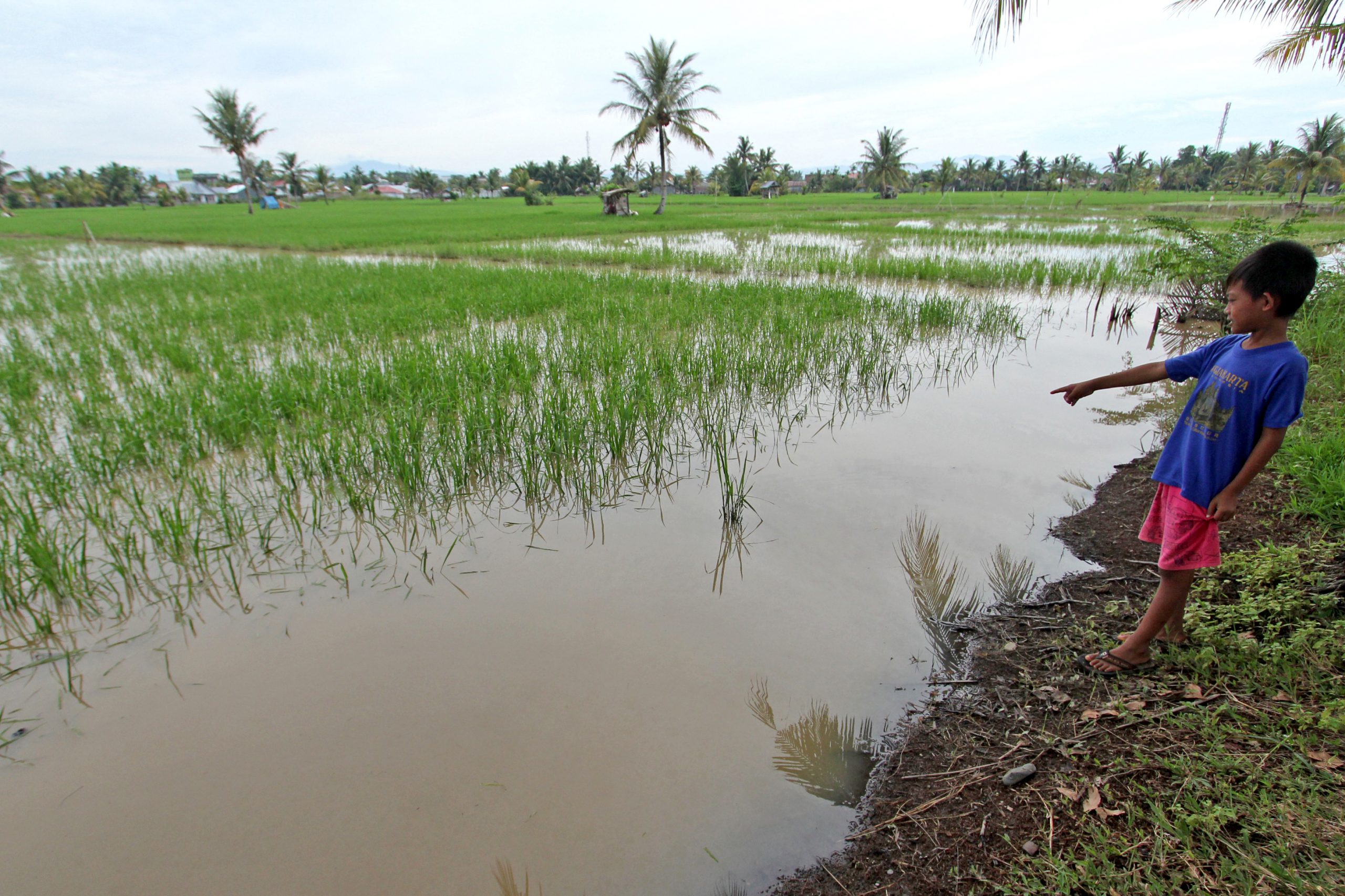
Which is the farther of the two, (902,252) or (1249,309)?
(902,252)

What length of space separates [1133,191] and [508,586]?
5685cm

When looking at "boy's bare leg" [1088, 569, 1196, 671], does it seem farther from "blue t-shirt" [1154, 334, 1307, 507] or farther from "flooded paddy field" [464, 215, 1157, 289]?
"flooded paddy field" [464, 215, 1157, 289]

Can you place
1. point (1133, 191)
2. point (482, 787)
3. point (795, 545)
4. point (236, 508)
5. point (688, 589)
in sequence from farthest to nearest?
point (1133, 191)
point (236, 508)
point (795, 545)
point (688, 589)
point (482, 787)

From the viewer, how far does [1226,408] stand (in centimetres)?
149

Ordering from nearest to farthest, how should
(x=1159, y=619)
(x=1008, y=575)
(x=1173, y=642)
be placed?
(x=1159, y=619)
(x=1173, y=642)
(x=1008, y=575)

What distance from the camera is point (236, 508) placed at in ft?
8.91

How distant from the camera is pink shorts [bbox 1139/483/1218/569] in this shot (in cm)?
155

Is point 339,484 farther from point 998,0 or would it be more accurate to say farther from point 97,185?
point 97,185

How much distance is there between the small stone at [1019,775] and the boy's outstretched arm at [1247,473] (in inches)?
29.1

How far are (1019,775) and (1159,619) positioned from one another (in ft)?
2.11

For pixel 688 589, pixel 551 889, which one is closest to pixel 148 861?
pixel 551 889

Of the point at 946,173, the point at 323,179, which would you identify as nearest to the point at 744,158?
the point at 946,173

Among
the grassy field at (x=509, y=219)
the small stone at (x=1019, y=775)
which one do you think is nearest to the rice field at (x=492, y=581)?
the small stone at (x=1019, y=775)

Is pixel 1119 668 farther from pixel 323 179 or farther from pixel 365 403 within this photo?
pixel 323 179
